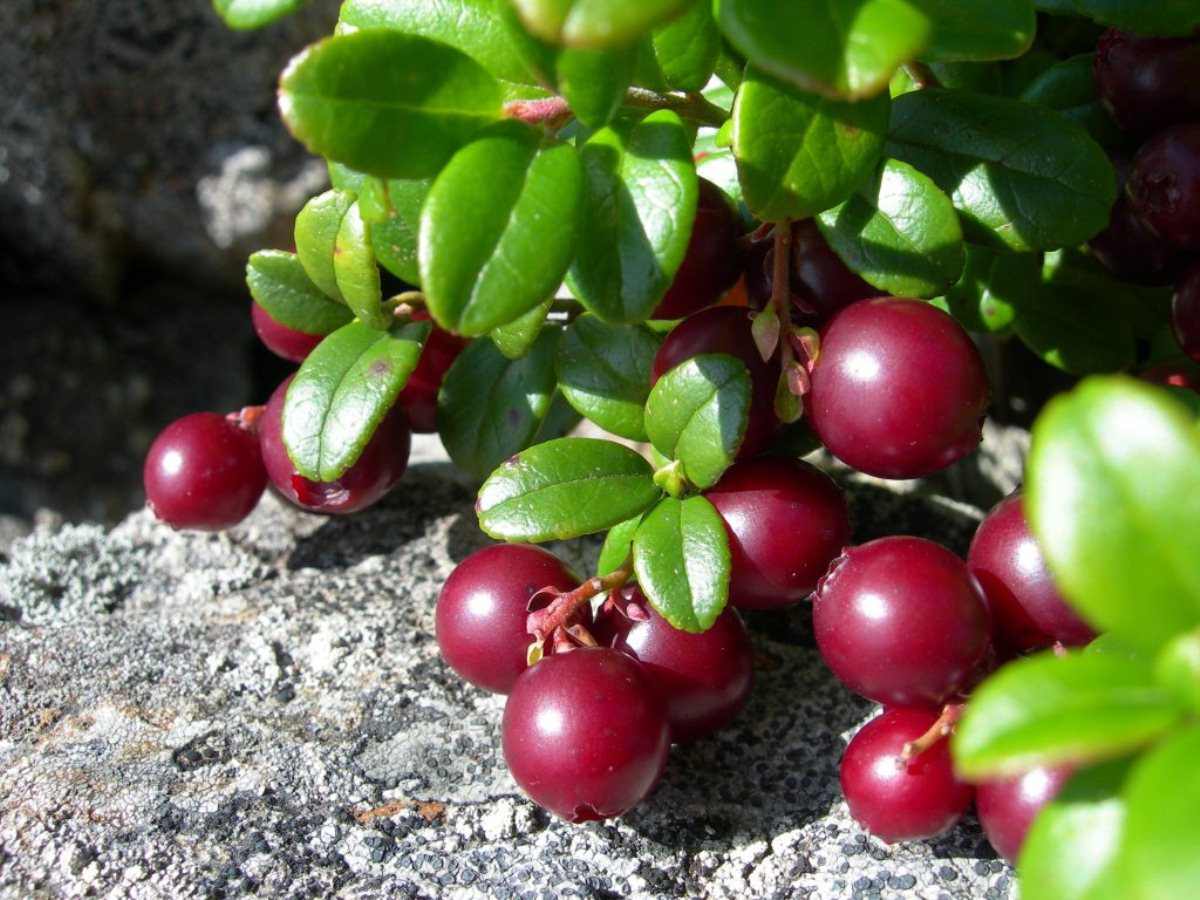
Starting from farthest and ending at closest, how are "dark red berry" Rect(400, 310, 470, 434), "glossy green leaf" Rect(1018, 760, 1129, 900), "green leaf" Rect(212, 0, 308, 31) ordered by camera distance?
"dark red berry" Rect(400, 310, 470, 434) → "green leaf" Rect(212, 0, 308, 31) → "glossy green leaf" Rect(1018, 760, 1129, 900)

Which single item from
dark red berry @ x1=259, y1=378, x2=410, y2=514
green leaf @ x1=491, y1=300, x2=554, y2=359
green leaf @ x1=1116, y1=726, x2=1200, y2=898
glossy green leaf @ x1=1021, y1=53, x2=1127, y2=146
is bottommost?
dark red berry @ x1=259, y1=378, x2=410, y2=514

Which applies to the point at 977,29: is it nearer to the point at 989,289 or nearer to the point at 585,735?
the point at 989,289

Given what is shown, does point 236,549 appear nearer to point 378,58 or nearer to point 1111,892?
point 378,58

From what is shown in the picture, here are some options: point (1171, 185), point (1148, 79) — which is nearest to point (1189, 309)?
point (1171, 185)

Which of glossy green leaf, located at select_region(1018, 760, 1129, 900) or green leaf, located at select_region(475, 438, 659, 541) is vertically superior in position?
glossy green leaf, located at select_region(1018, 760, 1129, 900)

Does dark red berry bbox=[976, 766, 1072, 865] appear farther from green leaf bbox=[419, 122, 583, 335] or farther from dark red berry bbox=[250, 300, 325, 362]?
dark red berry bbox=[250, 300, 325, 362]

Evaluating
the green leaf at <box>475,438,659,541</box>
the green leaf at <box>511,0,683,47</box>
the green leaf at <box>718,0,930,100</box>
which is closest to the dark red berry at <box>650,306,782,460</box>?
the green leaf at <box>475,438,659,541</box>

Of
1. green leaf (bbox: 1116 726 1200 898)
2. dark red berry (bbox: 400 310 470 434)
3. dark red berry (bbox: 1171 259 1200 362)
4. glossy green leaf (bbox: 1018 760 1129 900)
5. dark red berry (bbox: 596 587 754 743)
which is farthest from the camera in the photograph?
dark red berry (bbox: 400 310 470 434)
